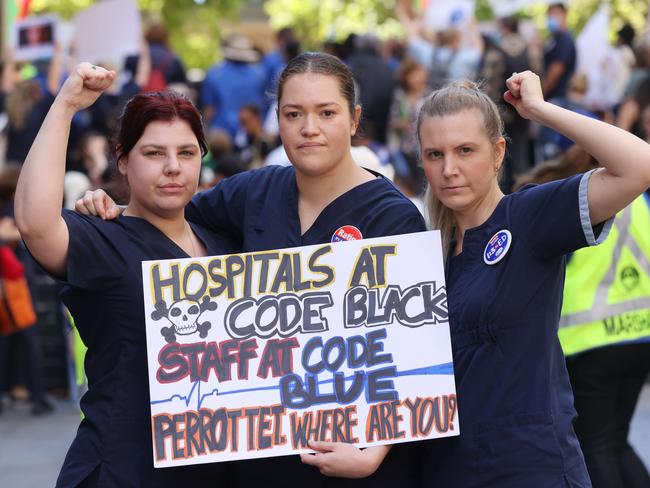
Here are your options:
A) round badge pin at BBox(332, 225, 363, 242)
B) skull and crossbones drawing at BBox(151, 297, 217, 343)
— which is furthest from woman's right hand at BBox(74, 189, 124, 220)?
round badge pin at BBox(332, 225, 363, 242)

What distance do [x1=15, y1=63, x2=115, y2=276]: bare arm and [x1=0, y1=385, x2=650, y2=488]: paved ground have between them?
4.09m

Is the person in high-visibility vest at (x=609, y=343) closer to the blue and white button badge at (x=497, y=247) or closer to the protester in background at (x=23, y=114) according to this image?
the blue and white button badge at (x=497, y=247)

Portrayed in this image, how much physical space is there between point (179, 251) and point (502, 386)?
1.09 m

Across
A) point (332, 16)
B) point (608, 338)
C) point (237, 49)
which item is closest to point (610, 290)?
point (608, 338)

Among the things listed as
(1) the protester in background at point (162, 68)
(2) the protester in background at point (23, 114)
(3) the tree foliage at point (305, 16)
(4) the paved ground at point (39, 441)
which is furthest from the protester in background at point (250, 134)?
(3) the tree foliage at point (305, 16)

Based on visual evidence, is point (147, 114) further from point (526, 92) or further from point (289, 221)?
point (526, 92)

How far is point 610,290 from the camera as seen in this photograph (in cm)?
531

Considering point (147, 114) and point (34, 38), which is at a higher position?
point (34, 38)

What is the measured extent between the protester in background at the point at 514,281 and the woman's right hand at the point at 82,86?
3.31ft

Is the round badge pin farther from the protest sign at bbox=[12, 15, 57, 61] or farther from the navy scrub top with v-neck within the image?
the protest sign at bbox=[12, 15, 57, 61]

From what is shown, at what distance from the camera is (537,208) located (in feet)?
11.1

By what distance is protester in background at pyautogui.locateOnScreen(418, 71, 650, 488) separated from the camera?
328 cm

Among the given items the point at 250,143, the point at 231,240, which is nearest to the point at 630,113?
the point at 250,143

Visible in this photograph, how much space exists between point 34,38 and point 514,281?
10.9 metres
